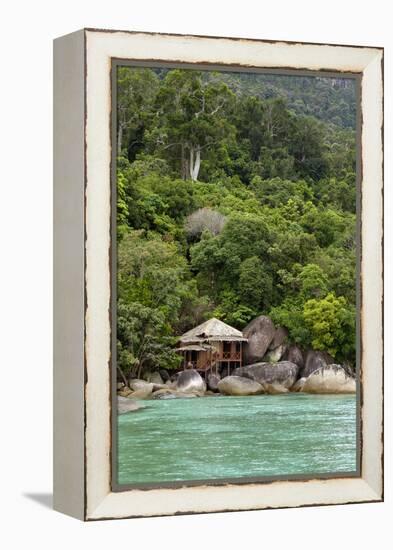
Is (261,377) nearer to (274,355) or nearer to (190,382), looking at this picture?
(274,355)

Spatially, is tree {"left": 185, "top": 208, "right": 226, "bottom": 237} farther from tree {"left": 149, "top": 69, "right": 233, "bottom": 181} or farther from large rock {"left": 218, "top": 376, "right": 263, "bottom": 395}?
large rock {"left": 218, "top": 376, "right": 263, "bottom": 395}

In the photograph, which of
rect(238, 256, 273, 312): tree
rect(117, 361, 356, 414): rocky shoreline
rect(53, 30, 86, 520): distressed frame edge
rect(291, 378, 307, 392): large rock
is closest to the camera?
rect(53, 30, 86, 520): distressed frame edge

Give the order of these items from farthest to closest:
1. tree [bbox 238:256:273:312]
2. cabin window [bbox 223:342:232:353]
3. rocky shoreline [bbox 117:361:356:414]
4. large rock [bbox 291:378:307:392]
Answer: large rock [bbox 291:378:307:392] < tree [bbox 238:256:273:312] < cabin window [bbox 223:342:232:353] < rocky shoreline [bbox 117:361:356:414]

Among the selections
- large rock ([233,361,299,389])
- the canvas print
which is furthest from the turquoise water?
large rock ([233,361,299,389])

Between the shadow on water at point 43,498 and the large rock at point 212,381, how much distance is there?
1444mm

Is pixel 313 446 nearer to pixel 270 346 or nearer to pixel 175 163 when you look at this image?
pixel 270 346

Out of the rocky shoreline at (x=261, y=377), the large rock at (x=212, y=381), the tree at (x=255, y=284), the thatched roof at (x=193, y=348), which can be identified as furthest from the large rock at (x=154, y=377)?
the tree at (x=255, y=284)

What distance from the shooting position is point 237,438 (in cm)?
1238

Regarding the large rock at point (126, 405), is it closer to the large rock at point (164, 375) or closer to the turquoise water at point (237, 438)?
the turquoise water at point (237, 438)

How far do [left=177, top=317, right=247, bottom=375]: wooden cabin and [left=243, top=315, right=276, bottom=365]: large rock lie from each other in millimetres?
70

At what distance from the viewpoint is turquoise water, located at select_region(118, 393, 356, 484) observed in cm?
1206

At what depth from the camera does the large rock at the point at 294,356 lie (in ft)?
41.8

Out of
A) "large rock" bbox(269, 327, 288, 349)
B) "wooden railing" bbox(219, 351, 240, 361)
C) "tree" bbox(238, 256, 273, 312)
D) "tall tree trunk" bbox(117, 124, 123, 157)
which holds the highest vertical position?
"tall tree trunk" bbox(117, 124, 123, 157)

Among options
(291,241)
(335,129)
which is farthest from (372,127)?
(291,241)
